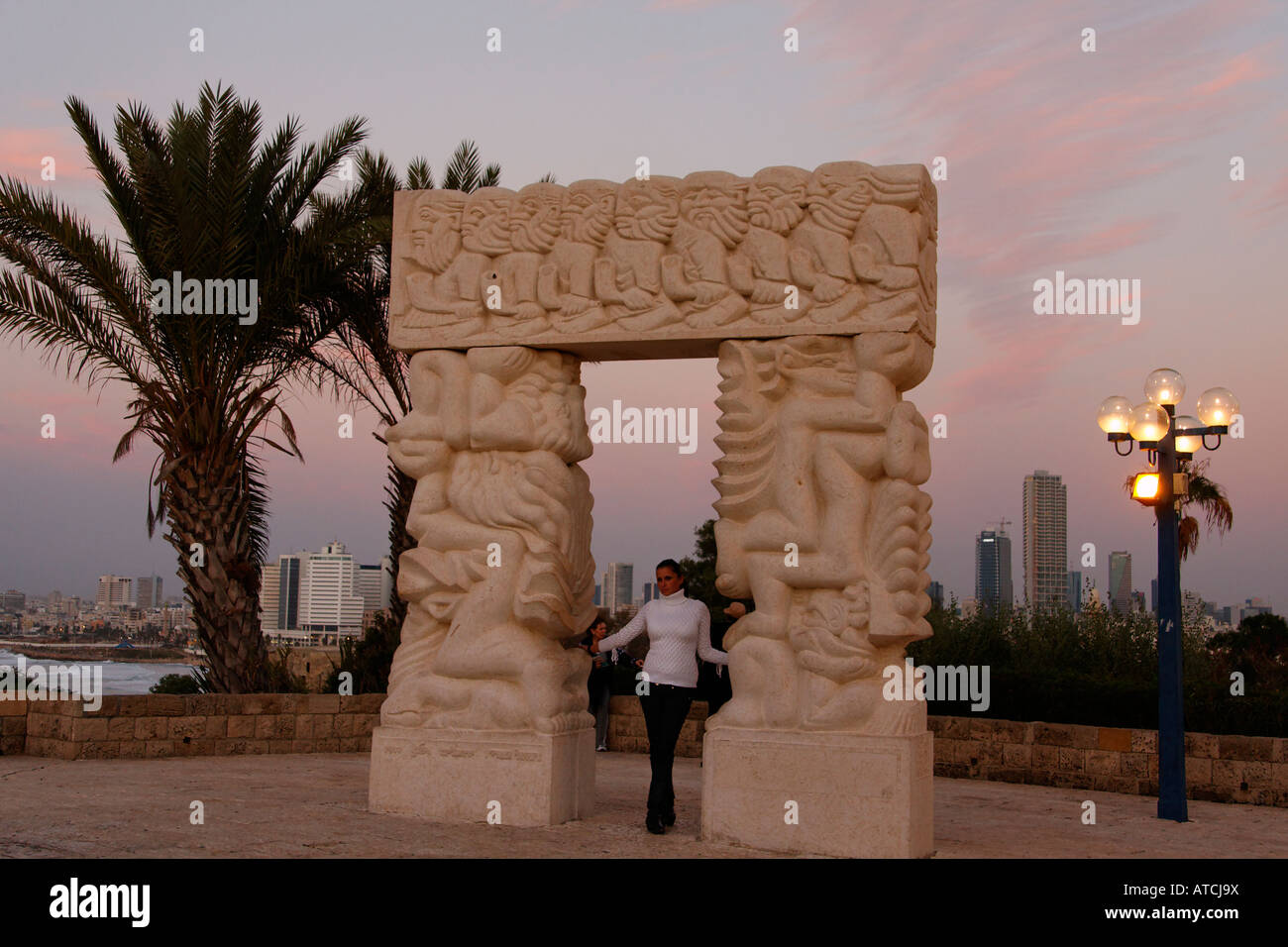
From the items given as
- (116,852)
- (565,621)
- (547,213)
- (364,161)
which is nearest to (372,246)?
(364,161)

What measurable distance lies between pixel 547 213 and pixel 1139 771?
6866 millimetres

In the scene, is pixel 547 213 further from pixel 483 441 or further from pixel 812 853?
pixel 812 853

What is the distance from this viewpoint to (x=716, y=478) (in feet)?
26.2

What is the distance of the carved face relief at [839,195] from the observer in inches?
301

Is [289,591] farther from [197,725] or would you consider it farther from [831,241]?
[831,241]

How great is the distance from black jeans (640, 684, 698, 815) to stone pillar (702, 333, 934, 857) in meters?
0.26

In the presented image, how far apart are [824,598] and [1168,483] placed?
368 cm

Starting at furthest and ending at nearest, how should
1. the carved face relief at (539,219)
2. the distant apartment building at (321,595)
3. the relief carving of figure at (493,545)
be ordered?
the distant apartment building at (321,595) < the carved face relief at (539,219) < the relief carving of figure at (493,545)

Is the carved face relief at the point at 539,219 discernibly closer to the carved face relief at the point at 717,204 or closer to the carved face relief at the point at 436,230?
the carved face relief at the point at 436,230

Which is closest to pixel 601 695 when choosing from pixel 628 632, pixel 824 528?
pixel 628 632

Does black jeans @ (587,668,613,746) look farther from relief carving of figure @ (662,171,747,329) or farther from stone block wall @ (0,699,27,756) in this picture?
relief carving of figure @ (662,171,747,329)

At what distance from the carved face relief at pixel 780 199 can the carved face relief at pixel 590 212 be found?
918 millimetres

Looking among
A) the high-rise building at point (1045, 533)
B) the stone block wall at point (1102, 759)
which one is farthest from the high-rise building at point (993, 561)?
the stone block wall at point (1102, 759)

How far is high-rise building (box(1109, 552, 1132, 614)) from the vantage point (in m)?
15.8
